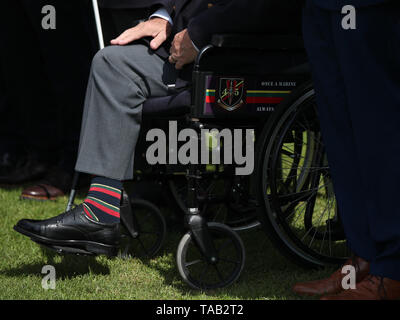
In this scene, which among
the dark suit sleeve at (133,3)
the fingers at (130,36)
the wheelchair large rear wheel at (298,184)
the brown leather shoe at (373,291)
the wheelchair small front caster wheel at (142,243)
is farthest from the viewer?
the wheelchair small front caster wheel at (142,243)

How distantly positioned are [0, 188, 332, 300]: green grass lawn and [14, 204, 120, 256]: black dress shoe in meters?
0.15

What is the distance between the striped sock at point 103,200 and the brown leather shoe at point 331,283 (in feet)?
2.41

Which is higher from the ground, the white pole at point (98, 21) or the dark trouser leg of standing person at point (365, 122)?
the white pole at point (98, 21)

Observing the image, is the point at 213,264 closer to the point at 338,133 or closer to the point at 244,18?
the point at 338,133

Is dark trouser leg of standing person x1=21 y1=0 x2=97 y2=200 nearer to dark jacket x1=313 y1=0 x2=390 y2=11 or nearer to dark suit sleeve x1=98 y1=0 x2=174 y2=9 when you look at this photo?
dark suit sleeve x1=98 y1=0 x2=174 y2=9

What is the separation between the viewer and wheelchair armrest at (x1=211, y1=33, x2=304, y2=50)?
257 centimetres

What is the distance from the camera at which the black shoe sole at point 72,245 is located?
2.57 meters

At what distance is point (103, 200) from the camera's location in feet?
8.64


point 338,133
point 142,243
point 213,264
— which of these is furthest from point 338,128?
point 142,243

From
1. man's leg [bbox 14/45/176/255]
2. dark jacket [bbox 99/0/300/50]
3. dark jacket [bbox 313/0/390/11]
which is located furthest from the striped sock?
dark jacket [bbox 313/0/390/11]

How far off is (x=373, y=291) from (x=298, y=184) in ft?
2.54

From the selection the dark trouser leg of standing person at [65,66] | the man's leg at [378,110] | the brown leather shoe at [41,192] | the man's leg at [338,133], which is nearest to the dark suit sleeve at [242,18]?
the man's leg at [338,133]

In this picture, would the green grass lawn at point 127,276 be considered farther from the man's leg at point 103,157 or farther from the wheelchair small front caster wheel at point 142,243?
the man's leg at point 103,157
